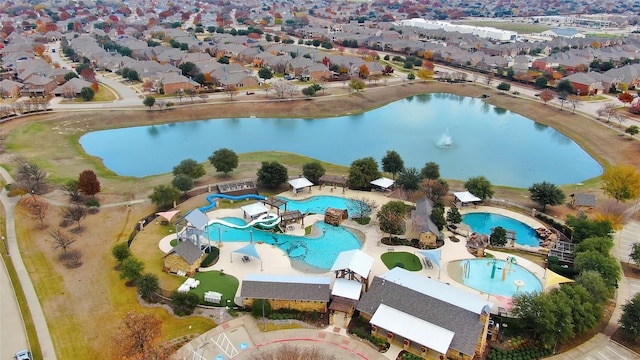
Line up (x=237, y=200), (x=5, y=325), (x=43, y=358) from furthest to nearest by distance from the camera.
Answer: (x=237, y=200) < (x=5, y=325) < (x=43, y=358)

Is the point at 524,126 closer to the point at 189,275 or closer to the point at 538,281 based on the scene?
the point at 538,281

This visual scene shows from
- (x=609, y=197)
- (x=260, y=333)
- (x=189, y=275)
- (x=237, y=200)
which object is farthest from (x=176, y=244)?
(x=609, y=197)

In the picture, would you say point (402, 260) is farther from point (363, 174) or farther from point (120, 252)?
point (120, 252)

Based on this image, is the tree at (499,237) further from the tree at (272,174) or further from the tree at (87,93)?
the tree at (87,93)

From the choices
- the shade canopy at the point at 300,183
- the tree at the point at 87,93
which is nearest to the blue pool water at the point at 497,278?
the shade canopy at the point at 300,183

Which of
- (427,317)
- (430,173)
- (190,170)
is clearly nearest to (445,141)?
(430,173)

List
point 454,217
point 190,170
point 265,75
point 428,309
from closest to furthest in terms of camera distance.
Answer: point 428,309 → point 454,217 → point 190,170 → point 265,75

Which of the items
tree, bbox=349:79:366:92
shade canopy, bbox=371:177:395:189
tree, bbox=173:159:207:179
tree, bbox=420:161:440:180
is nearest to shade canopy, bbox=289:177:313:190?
shade canopy, bbox=371:177:395:189
